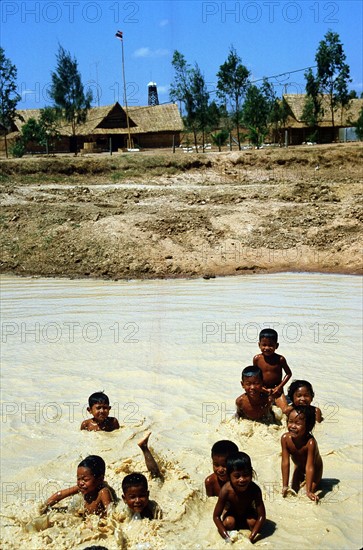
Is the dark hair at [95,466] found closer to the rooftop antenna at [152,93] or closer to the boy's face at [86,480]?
the boy's face at [86,480]

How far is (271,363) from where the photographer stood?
6.09 meters

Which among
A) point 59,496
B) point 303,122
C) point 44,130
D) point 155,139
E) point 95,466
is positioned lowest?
point 59,496

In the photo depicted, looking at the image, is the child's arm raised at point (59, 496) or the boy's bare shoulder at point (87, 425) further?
the boy's bare shoulder at point (87, 425)

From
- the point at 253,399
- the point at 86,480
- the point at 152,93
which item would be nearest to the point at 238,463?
the point at 86,480

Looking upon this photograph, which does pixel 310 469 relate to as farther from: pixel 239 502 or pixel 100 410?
pixel 100 410

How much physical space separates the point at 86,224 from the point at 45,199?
2384 millimetres

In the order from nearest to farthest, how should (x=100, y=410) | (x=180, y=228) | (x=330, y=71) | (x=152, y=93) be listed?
(x=100, y=410)
(x=180, y=228)
(x=330, y=71)
(x=152, y=93)

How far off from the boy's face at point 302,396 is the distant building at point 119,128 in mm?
29723

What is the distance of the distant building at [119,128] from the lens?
1357 inches

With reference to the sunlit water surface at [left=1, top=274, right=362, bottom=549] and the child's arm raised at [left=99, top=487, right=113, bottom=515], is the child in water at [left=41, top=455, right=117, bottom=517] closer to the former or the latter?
the child's arm raised at [left=99, top=487, right=113, bottom=515]

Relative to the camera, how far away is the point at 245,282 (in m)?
12.5

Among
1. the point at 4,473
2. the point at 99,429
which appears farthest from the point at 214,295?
the point at 4,473

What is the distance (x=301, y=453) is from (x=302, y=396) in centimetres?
70

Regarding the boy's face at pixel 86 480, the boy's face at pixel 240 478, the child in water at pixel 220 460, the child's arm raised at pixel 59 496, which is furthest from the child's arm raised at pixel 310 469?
the child's arm raised at pixel 59 496
